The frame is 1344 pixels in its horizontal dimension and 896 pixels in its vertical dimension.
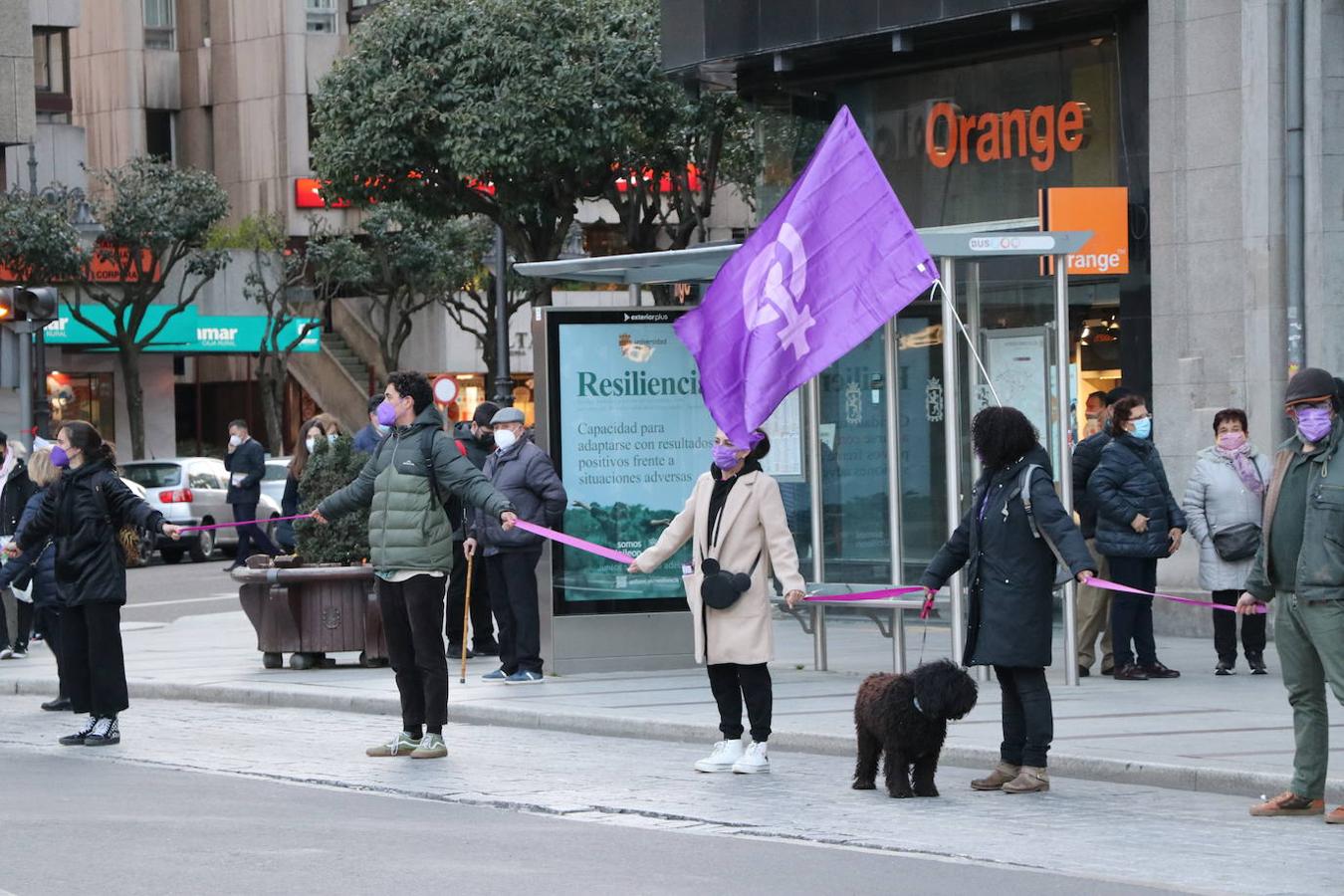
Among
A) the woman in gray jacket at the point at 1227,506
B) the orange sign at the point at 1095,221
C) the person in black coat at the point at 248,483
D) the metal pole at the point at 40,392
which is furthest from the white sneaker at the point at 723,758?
the person in black coat at the point at 248,483

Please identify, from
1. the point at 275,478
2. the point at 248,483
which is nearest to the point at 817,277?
the point at 248,483

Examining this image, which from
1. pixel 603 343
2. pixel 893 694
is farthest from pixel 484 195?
pixel 893 694

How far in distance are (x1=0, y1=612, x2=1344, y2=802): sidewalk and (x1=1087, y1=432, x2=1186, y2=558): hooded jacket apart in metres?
0.92

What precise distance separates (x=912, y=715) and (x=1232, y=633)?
5.26m

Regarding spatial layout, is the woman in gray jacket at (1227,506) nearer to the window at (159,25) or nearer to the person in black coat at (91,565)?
the person in black coat at (91,565)

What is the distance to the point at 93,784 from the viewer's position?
10.3 m

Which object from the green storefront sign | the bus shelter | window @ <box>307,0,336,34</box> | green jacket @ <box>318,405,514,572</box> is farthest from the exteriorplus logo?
window @ <box>307,0,336,34</box>

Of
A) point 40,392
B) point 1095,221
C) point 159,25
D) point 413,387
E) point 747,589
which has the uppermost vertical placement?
point 159,25

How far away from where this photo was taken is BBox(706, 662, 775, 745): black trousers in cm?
1048

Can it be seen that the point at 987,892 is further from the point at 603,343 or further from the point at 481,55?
the point at 481,55

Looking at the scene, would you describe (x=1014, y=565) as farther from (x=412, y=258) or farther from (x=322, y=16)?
(x=322, y=16)

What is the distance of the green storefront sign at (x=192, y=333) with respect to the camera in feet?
154

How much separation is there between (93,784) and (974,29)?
36.4 feet

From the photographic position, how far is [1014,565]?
9664 mm
